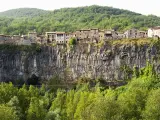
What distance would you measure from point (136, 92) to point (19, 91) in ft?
82.5

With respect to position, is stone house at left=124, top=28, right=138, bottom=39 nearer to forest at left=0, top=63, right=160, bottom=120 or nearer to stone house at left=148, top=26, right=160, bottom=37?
stone house at left=148, top=26, right=160, bottom=37

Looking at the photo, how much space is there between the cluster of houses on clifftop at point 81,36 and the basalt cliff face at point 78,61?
5.79 m

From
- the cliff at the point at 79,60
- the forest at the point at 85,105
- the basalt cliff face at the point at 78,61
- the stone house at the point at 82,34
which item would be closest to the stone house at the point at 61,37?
the stone house at the point at 82,34

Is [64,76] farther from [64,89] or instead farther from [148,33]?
[148,33]

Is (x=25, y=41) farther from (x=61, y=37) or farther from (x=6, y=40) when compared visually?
(x=61, y=37)

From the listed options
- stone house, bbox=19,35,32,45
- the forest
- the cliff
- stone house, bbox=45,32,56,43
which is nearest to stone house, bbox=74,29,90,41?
stone house, bbox=45,32,56,43

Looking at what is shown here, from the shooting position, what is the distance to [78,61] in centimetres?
11225

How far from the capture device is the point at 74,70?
11194cm

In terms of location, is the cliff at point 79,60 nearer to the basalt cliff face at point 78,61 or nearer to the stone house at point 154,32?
the basalt cliff face at point 78,61

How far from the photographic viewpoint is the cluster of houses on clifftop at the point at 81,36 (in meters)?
117

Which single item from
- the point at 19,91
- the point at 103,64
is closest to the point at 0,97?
the point at 19,91

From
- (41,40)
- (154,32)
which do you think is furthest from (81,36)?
(154,32)

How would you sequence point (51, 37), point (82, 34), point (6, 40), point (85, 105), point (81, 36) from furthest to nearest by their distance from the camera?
point (82, 34)
point (51, 37)
point (81, 36)
point (6, 40)
point (85, 105)

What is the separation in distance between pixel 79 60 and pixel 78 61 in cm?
39
